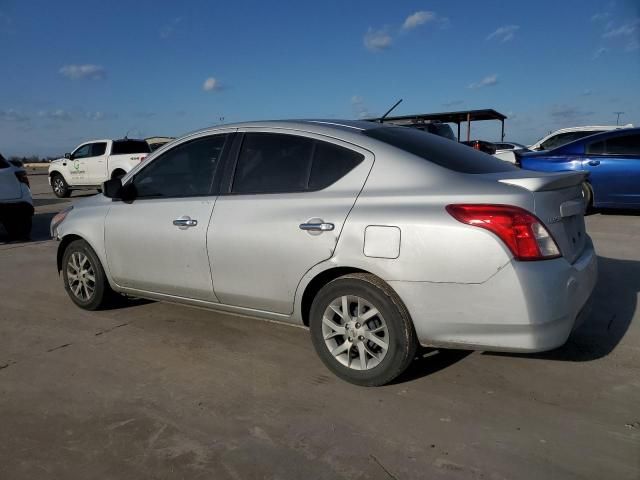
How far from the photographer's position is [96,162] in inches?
659

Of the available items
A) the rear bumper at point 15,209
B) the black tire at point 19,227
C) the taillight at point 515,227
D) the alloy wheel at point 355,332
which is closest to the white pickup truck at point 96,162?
the black tire at point 19,227

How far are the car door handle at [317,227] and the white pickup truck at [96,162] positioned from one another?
1406 cm

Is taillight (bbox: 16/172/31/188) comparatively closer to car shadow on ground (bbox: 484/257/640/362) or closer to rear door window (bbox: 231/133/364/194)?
rear door window (bbox: 231/133/364/194)

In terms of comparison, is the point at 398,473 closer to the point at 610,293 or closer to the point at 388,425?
the point at 388,425

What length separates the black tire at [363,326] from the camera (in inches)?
120

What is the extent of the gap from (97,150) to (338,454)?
16625 millimetres

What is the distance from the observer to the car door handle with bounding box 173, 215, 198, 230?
3869 millimetres

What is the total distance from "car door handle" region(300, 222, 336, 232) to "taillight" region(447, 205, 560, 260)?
0.77 metres

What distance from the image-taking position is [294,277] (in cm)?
340

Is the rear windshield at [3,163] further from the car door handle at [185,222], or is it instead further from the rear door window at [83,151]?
the rear door window at [83,151]

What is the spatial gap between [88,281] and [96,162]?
13.3 meters

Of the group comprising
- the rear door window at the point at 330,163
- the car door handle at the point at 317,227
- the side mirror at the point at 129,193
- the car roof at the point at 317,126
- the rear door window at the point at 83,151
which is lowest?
the car door handle at the point at 317,227

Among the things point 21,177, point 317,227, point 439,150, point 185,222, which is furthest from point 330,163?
point 21,177

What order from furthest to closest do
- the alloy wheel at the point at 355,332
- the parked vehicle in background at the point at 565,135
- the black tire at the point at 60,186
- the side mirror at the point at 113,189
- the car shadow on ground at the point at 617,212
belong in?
the black tire at the point at 60,186 < the parked vehicle in background at the point at 565,135 < the car shadow on ground at the point at 617,212 < the side mirror at the point at 113,189 < the alloy wheel at the point at 355,332
